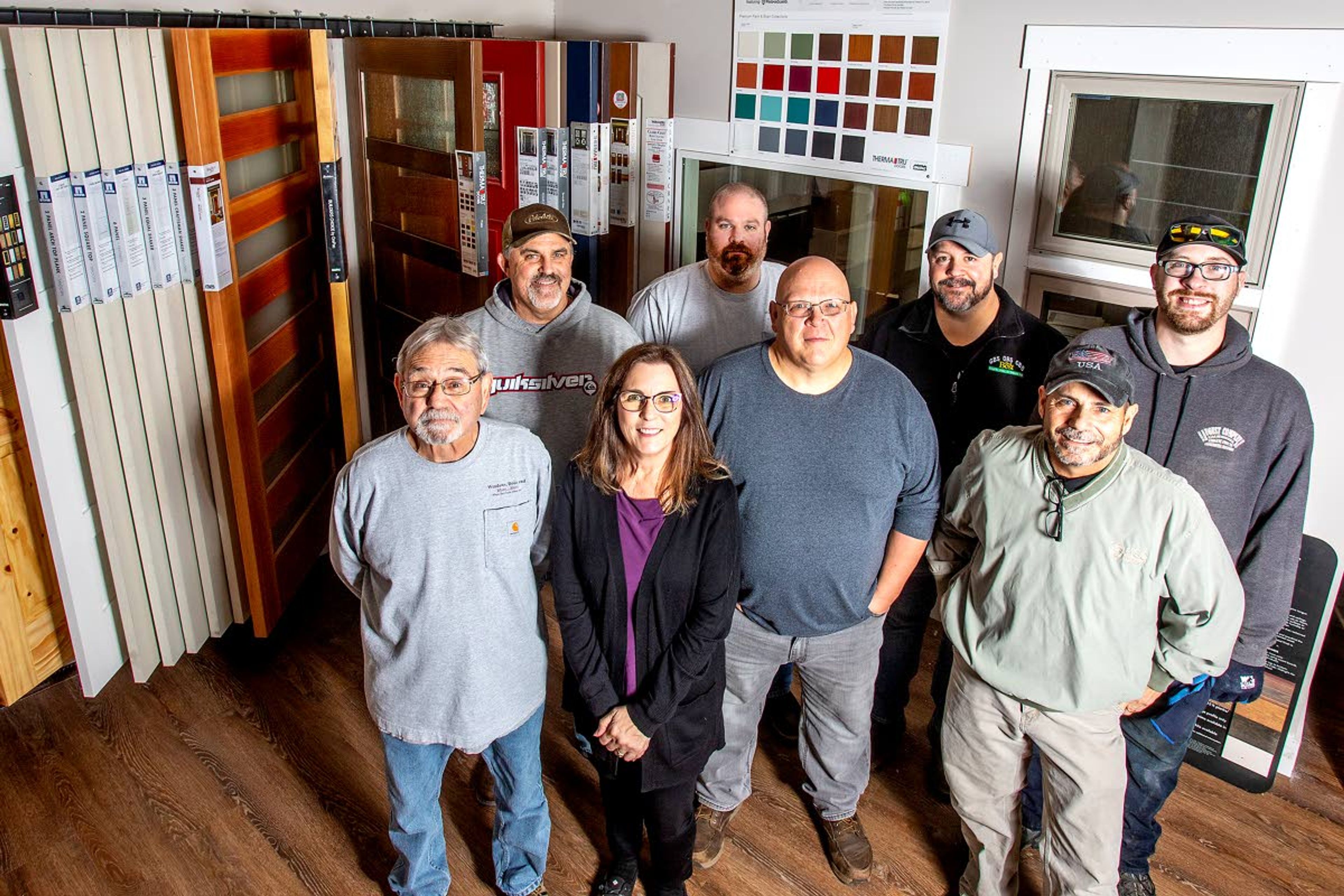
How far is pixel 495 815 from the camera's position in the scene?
7.79 feet

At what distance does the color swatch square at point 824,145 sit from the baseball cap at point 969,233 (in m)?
0.96

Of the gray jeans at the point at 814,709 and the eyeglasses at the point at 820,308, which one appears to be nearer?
the eyeglasses at the point at 820,308

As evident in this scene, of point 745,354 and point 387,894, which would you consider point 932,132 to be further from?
point 387,894

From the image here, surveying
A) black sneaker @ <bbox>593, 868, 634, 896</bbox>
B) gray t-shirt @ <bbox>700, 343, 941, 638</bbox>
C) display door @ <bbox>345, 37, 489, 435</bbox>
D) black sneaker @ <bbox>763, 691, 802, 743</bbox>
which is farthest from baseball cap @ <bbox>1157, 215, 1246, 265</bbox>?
display door @ <bbox>345, 37, 489, 435</bbox>

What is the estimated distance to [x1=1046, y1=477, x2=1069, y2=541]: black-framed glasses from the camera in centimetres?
193

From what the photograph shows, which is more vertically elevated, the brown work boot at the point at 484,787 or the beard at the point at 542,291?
the beard at the point at 542,291

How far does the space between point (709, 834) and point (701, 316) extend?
50.1 inches

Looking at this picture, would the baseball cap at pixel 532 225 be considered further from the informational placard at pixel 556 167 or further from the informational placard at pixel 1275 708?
the informational placard at pixel 1275 708

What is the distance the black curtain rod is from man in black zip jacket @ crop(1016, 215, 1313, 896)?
2.40 m

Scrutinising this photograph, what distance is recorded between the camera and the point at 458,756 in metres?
2.80

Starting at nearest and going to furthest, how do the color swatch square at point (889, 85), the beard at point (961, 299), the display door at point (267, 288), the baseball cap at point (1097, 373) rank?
the baseball cap at point (1097, 373), the beard at point (961, 299), the display door at point (267, 288), the color swatch square at point (889, 85)

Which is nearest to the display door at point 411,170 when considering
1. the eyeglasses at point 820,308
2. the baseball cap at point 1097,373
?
the eyeglasses at point 820,308

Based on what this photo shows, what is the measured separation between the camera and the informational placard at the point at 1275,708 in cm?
264

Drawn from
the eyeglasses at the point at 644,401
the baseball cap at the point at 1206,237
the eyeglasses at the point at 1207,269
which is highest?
the baseball cap at the point at 1206,237
